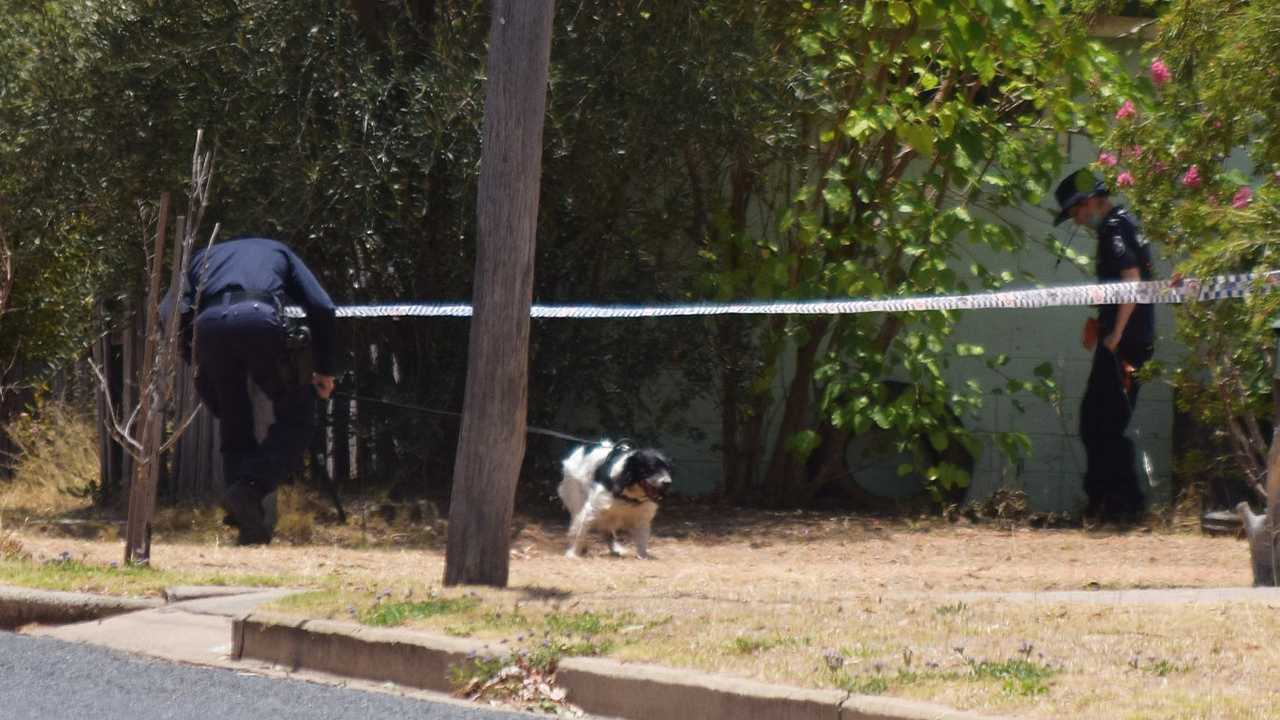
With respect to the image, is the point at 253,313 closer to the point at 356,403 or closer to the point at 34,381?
the point at 356,403

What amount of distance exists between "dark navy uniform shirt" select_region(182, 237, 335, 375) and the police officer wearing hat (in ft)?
17.1

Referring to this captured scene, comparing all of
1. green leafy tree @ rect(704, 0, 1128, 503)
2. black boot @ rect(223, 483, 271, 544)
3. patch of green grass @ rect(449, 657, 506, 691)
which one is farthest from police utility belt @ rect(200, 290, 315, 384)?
patch of green grass @ rect(449, 657, 506, 691)

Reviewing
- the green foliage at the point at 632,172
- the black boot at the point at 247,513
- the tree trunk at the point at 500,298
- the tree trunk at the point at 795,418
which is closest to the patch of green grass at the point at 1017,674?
the tree trunk at the point at 500,298

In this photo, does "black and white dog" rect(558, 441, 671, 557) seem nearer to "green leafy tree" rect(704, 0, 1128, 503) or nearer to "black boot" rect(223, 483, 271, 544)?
"black boot" rect(223, 483, 271, 544)

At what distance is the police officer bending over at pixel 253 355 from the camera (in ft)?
31.7

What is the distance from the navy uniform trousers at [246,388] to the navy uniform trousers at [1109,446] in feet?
18.1

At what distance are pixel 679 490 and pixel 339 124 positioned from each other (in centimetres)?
430

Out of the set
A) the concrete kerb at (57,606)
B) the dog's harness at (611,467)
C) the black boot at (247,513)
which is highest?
the dog's harness at (611,467)

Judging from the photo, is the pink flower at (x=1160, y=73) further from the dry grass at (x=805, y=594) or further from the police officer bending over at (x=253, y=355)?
the police officer bending over at (x=253, y=355)

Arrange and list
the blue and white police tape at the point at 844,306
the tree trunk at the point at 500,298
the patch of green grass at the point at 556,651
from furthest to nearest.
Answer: the blue and white police tape at the point at 844,306, the tree trunk at the point at 500,298, the patch of green grass at the point at 556,651

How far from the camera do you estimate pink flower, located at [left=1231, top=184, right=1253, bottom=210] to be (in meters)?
8.07

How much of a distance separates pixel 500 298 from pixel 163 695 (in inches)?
89.2

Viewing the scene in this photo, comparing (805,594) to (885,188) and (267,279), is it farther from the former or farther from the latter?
(885,188)

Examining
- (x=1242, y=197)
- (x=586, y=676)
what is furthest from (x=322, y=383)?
(x=1242, y=197)
